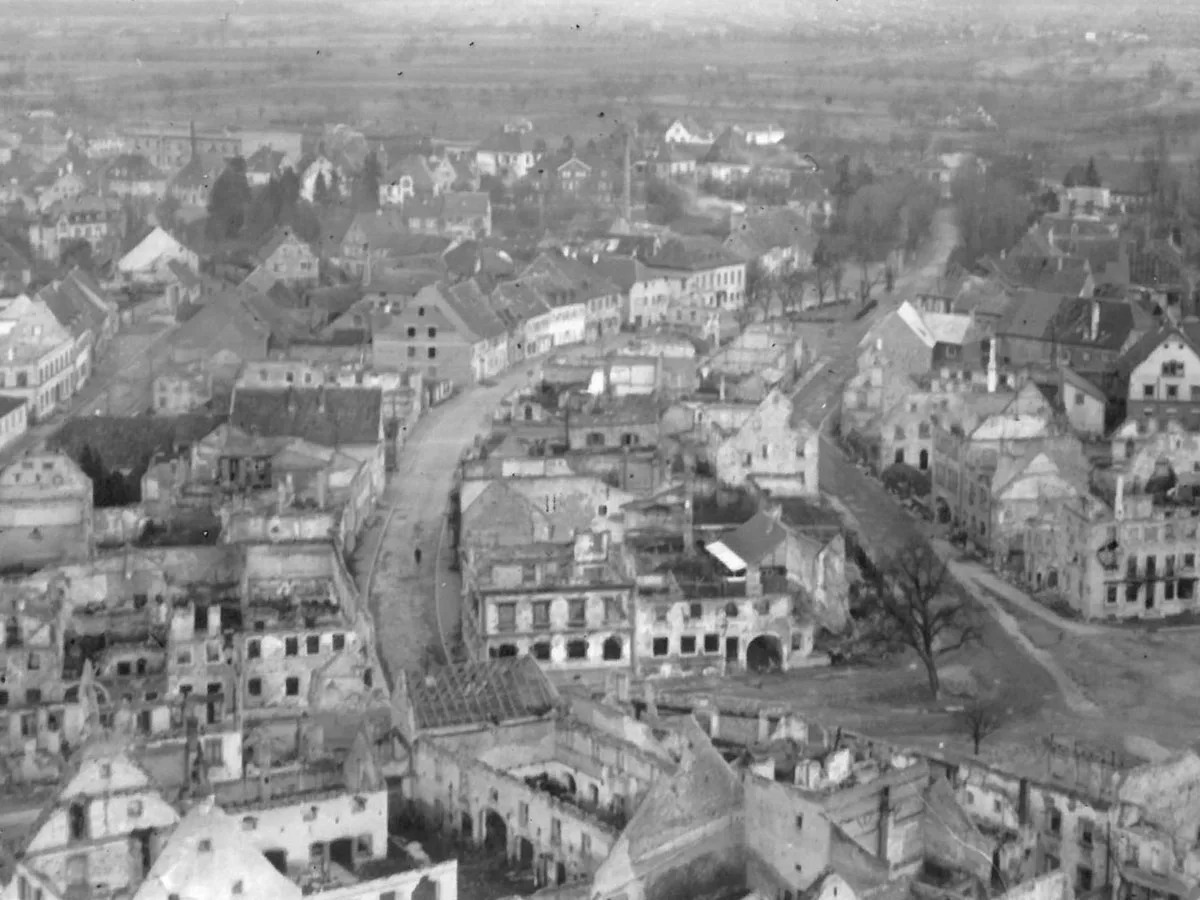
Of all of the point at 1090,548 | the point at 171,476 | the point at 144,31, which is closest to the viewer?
the point at 1090,548

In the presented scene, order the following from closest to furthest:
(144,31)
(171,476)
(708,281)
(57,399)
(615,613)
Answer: (615,613)
(171,476)
(57,399)
(708,281)
(144,31)

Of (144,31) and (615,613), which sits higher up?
(144,31)

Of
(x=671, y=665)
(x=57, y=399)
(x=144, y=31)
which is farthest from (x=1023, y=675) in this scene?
(x=144, y=31)

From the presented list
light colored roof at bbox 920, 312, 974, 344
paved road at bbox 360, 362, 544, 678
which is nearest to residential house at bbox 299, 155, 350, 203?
light colored roof at bbox 920, 312, 974, 344

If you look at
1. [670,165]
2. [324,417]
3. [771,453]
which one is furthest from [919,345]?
[670,165]

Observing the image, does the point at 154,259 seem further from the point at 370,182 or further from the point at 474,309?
the point at 370,182

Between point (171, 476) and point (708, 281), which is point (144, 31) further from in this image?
point (171, 476)

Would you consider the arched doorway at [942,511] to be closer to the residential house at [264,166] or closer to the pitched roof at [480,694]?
the pitched roof at [480,694]
